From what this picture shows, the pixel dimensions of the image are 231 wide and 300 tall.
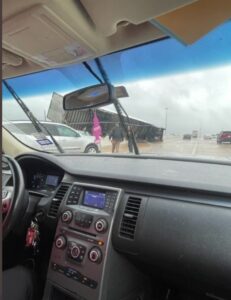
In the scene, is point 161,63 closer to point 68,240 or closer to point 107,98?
point 107,98

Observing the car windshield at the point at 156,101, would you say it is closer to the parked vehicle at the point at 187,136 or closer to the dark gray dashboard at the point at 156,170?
the parked vehicle at the point at 187,136

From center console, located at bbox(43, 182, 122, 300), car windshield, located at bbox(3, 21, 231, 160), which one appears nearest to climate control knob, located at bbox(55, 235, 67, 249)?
center console, located at bbox(43, 182, 122, 300)

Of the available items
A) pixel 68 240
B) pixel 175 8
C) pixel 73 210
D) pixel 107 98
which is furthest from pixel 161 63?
pixel 68 240

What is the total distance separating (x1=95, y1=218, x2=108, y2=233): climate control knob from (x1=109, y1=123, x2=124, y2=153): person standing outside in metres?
0.95

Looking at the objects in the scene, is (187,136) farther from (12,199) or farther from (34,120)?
(34,120)

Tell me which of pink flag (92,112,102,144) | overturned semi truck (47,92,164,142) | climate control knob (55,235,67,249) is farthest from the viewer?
pink flag (92,112,102,144)

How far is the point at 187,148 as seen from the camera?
218 cm

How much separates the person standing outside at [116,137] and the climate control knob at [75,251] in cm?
103

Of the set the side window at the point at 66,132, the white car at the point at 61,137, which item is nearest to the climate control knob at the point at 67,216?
the white car at the point at 61,137

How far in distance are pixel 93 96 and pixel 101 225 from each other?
986 mm

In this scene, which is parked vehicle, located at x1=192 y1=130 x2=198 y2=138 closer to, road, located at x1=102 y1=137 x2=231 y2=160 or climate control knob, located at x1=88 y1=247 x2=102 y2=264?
road, located at x1=102 y1=137 x2=231 y2=160

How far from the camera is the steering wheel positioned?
172cm

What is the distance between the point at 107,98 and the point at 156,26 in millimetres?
714

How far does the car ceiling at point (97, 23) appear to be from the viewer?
1.40 metres
